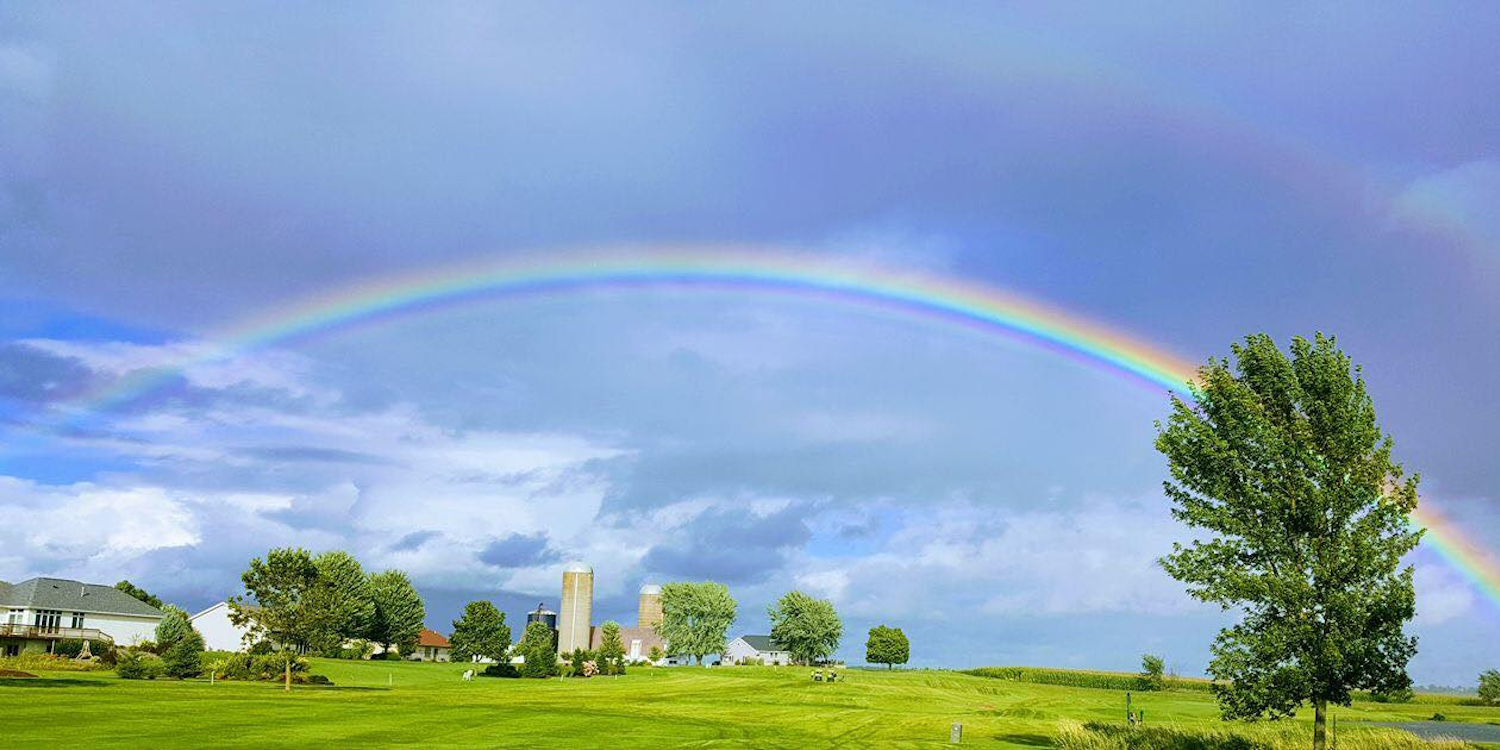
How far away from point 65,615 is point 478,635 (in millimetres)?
52844

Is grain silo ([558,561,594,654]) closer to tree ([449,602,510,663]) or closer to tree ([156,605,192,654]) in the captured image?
tree ([449,602,510,663])

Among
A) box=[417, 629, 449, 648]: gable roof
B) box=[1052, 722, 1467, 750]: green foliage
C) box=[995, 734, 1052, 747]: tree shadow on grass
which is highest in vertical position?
box=[1052, 722, 1467, 750]: green foliage

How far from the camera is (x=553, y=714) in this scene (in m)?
53.1

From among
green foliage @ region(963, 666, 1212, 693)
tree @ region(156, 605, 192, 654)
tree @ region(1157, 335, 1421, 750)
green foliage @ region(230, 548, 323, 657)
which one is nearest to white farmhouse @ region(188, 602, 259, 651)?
tree @ region(156, 605, 192, 654)

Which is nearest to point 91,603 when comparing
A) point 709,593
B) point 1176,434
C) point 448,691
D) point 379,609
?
point 379,609

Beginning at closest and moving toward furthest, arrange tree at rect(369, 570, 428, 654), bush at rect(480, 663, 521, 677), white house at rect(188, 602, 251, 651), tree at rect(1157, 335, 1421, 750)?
1. tree at rect(1157, 335, 1421, 750)
2. bush at rect(480, 663, 521, 677)
3. white house at rect(188, 602, 251, 651)
4. tree at rect(369, 570, 428, 654)

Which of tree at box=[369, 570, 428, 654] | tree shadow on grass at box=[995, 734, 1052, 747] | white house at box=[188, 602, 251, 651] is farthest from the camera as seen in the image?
tree at box=[369, 570, 428, 654]

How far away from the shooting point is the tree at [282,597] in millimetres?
79375

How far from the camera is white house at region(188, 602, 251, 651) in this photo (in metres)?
138

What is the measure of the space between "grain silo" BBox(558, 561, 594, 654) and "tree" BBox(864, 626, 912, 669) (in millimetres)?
53984

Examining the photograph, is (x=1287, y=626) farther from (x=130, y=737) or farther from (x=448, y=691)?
(x=448, y=691)

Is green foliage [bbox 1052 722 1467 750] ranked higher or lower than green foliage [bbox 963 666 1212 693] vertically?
higher

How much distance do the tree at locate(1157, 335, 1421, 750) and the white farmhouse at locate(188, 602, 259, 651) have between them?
446 ft

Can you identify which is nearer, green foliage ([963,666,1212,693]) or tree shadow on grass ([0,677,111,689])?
tree shadow on grass ([0,677,111,689])
